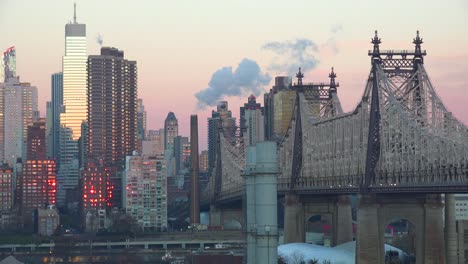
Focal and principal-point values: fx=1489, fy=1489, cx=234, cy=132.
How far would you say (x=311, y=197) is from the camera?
5930 inches

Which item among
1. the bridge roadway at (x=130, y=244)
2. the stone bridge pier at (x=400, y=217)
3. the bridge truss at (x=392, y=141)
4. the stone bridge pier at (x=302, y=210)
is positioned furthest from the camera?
the bridge roadway at (x=130, y=244)

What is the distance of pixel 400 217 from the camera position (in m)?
114

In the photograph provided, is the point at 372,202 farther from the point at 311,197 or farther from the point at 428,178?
the point at 311,197

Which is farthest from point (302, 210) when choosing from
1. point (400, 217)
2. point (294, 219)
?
point (400, 217)

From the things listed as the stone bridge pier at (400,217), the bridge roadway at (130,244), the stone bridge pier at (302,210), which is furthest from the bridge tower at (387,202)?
the bridge roadway at (130,244)

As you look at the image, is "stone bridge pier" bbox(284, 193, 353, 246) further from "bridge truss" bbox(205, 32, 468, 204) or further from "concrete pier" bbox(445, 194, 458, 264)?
"concrete pier" bbox(445, 194, 458, 264)

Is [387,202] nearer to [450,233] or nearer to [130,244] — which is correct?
→ [450,233]

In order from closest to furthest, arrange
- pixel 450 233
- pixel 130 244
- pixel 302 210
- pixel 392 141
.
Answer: pixel 392 141
pixel 450 233
pixel 302 210
pixel 130 244

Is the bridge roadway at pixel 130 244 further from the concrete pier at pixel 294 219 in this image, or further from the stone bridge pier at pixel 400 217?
the stone bridge pier at pixel 400 217

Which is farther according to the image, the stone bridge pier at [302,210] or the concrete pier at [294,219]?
the concrete pier at [294,219]

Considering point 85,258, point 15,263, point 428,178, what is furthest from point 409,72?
point 85,258

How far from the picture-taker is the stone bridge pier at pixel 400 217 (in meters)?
110

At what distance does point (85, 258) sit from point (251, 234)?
343 feet

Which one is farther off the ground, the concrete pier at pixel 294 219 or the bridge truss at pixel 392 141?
the bridge truss at pixel 392 141
